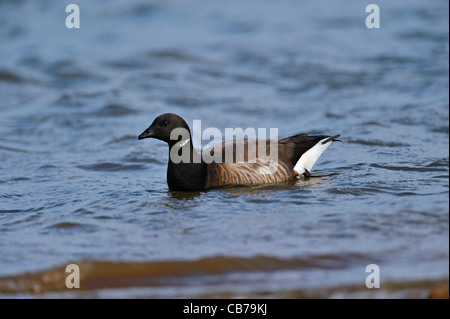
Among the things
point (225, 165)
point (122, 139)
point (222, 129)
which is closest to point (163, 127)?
point (225, 165)

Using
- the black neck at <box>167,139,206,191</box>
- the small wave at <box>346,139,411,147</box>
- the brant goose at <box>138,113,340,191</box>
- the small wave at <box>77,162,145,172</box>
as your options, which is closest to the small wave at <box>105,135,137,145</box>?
the small wave at <box>77,162,145,172</box>

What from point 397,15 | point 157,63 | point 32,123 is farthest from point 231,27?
point 32,123

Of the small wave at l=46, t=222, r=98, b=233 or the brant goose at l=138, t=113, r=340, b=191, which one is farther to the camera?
the brant goose at l=138, t=113, r=340, b=191

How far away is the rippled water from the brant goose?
22 centimetres

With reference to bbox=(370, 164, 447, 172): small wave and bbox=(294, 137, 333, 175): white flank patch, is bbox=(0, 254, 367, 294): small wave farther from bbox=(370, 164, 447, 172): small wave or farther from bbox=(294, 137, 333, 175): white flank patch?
bbox=(370, 164, 447, 172): small wave

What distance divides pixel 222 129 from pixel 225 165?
4238 millimetres

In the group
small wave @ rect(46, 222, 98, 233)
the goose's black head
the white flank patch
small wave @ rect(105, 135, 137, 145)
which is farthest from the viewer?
small wave @ rect(105, 135, 137, 145)

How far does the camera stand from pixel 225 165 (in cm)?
858

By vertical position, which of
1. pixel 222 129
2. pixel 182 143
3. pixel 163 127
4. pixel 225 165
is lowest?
pixel 225 165

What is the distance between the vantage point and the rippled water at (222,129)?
613 centimetres

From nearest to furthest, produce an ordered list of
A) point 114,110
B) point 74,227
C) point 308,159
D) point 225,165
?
point 74,227
point 225,165
point 308,159
point 114,110

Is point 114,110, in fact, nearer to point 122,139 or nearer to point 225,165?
point 122,139

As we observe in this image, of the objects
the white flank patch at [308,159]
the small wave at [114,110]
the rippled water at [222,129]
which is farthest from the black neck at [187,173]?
the small wave at [114,110]

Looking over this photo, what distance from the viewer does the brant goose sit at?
8.32m
